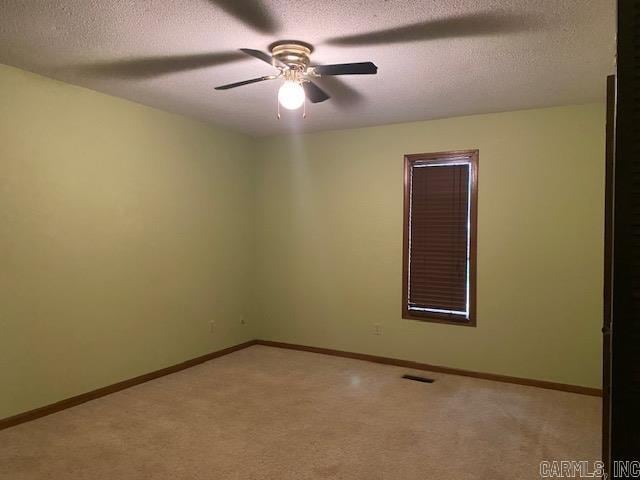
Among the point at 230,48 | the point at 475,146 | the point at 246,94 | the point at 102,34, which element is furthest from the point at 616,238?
the point at 475,146

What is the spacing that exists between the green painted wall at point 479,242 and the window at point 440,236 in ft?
0.29

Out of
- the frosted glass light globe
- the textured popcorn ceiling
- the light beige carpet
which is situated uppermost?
the textured popcorn ceiling

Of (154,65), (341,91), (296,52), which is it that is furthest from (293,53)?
(154,65)

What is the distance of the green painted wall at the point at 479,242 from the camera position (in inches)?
157

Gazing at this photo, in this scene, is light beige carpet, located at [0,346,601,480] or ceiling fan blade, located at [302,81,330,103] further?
ceiling fan blade, located at [302,81,330,103]

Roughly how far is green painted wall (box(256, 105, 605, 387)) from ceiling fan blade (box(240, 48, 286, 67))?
7.10 feet

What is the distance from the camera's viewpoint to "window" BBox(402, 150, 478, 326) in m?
4.41

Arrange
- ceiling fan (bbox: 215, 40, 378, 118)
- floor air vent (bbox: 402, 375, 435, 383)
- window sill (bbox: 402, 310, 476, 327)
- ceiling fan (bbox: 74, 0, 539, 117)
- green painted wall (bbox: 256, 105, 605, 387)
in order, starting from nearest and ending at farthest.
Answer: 1. ceiling fan (bbox: 74, 0, 539, 117)
2. ceiling fan (bbox: 215, 40, 378, 118)
3. green painted wall (bbox: 256, 105, 605, 387)
4. floor air vent (bbox: 402, 375, 435, 383)
5. window sill (bbox: 402, 310, 476, 327)

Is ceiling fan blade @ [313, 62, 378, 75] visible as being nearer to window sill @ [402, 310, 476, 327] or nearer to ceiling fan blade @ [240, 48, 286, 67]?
ceiling fan blade @ [240, 48, 286, 67]

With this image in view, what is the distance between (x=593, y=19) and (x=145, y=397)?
13.1 ft

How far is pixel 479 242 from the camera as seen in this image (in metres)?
4.35

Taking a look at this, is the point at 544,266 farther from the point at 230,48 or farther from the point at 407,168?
the point at 230,48

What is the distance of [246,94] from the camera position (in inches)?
148

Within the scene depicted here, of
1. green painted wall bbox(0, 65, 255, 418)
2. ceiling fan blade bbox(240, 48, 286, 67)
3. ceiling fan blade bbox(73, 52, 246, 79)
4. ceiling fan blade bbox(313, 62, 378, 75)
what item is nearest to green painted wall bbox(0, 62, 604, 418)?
green painted wall bbox(0, 65, 255, 418)
